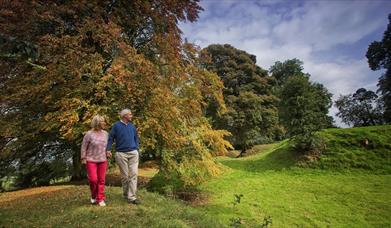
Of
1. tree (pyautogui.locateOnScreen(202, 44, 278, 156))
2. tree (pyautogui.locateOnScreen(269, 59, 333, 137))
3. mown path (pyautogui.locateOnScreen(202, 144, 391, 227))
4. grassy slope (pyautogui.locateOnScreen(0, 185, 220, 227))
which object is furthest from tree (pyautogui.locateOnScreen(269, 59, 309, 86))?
grassy slope (pyautogui.locateOnScreen(0, 185, 220, 227))

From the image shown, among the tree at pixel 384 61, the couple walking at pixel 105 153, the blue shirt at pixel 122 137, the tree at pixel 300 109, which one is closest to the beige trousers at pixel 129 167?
the couple walking at pixel 105 153

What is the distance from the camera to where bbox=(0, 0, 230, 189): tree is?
33.9 ft

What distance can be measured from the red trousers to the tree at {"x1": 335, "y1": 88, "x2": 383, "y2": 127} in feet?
109

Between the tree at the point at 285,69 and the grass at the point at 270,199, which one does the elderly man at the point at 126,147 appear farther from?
the tree at the point at 285,69

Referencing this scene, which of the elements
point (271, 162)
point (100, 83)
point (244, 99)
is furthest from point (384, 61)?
point (100, 83)

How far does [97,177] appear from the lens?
7023 millimetres

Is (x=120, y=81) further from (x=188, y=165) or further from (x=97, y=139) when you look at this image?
(x=188, y=165)

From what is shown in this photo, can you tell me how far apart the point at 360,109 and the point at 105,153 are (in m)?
34.0

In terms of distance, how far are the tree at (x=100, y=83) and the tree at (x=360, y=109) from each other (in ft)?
86.0

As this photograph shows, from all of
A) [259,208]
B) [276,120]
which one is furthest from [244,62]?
[259,208]

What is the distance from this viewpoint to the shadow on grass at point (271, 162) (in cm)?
1894

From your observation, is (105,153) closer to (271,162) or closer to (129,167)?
(129,167)

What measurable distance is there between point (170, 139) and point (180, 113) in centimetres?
149

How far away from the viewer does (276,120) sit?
33469 mm
